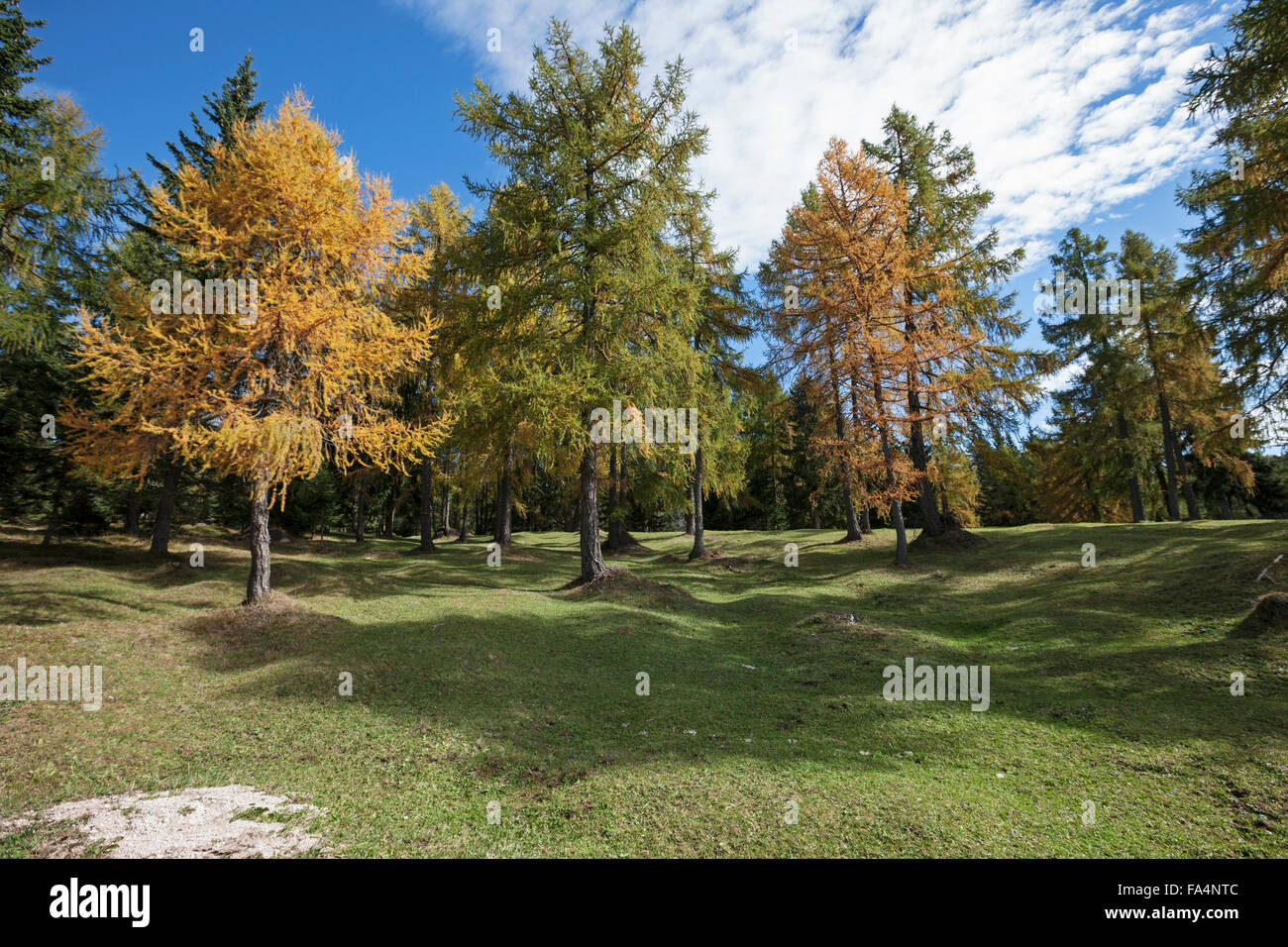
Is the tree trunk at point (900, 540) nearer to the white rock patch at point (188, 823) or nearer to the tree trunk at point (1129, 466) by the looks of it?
the tree trunk at point (1129, 466)

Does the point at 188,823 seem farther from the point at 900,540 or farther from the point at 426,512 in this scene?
the point at 426,512

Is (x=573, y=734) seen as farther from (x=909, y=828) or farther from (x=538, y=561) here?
(x=538, y=561)

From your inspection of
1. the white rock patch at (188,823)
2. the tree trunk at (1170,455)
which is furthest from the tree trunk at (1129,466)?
the white rock patch at (188,823)

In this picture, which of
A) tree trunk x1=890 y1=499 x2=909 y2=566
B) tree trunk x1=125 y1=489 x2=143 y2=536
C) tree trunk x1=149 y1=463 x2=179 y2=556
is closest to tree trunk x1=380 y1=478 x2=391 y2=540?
tree trunk x1=125 y1=489 x2=143 y2=536

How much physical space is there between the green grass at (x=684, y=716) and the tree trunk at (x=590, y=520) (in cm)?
117

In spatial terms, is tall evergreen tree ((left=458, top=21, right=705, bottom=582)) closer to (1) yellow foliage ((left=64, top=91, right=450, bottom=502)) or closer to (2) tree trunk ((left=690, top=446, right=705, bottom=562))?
(1) yellow foliage ((left=64, top=91, right=450, bottom=502))

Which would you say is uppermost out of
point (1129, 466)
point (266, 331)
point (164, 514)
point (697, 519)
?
point (266, 331)

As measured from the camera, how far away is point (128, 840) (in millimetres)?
4090

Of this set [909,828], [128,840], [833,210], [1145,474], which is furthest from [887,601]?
[1145,474]

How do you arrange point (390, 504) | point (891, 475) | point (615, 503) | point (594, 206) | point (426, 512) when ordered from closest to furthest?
point (594, 206) → point (891, 475) → point (426, 512) → point (615, 503) → point (390, 504)

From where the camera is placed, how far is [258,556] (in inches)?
446

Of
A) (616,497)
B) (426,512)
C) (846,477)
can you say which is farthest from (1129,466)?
(426,512)

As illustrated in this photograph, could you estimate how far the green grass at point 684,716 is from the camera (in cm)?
427

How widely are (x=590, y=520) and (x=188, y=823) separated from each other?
10813 millimetres
